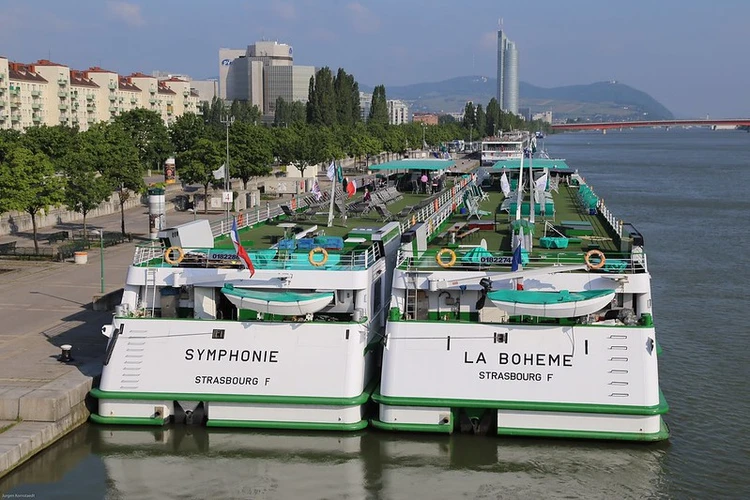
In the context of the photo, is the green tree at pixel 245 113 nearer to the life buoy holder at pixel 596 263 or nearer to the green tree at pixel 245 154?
the green tree at pixel 245 154

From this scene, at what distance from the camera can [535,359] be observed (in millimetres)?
18516

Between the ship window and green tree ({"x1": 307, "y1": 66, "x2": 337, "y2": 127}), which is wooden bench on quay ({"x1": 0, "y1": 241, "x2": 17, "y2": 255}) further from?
green tree ({"x1": 307, "y1": 66, "x2": 337, "y2": 127})

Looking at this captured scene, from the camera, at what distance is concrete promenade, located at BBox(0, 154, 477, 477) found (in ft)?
61.3

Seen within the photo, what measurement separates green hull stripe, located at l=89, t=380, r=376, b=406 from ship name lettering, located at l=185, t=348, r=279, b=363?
74cm

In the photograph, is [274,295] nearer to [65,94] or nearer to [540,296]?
[540,296]

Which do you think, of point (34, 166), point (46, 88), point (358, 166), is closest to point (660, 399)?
point (34, 166)

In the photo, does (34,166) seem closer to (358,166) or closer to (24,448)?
(24,448)

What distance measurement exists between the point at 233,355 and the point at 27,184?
907 inches

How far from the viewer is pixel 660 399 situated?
1905cm

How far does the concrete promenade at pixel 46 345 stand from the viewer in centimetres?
1867

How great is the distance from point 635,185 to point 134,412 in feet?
264

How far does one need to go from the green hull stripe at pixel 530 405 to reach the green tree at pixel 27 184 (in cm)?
2447

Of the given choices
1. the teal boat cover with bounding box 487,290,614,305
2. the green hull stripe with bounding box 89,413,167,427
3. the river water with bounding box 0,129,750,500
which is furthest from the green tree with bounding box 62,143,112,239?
the teal boat cover with bounding box 487,290,614,305

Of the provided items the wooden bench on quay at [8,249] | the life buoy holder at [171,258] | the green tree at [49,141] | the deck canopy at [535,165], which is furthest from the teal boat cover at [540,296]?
the green tree at [49,141]
